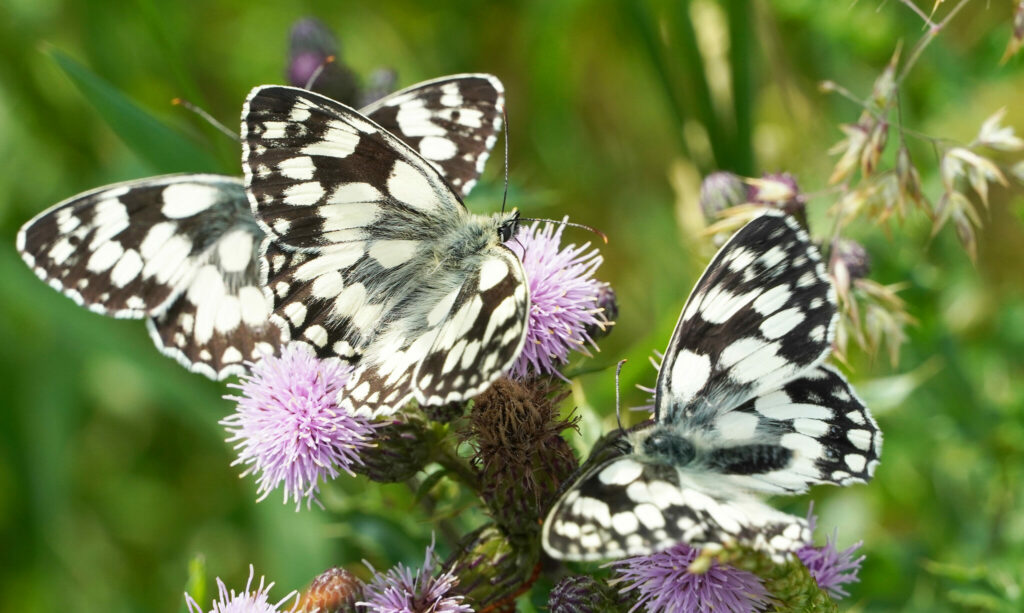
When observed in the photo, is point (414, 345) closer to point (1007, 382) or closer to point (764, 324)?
point (764, 324)

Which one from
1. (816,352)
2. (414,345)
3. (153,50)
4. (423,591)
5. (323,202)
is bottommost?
(423,591)

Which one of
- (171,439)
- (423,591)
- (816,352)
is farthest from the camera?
(171,439)

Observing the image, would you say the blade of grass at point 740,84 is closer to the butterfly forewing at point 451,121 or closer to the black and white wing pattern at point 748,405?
the butterfly forewing at point 451,121

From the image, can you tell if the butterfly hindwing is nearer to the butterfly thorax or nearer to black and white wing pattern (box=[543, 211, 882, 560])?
black and white wing pattern (box=[543, 211, 882, 560])

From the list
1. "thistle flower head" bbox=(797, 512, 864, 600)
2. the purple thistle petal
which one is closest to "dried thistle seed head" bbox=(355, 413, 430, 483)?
the purple thistle petal

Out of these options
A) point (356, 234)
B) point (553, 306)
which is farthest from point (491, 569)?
point (356, 234)

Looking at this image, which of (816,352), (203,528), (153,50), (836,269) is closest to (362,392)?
(816,352)

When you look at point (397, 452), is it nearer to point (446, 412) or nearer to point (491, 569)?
point (446, 412)
